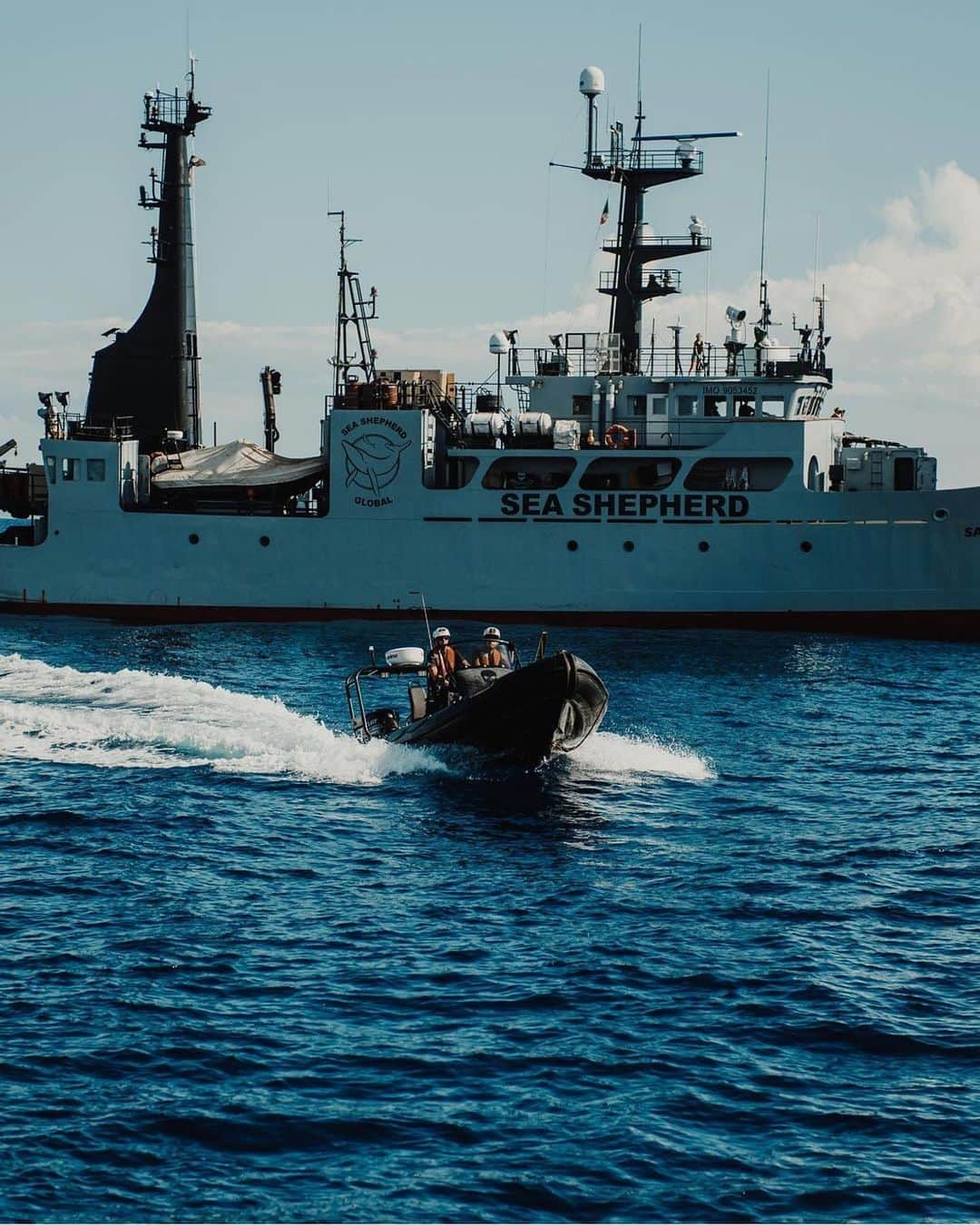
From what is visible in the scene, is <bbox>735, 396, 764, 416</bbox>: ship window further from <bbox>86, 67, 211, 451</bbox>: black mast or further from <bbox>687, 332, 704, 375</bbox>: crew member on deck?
<bbox>86, 67, 211, 451</bbox>: black mast

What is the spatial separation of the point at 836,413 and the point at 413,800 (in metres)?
32.7

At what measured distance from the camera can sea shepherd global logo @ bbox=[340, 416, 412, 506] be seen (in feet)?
166

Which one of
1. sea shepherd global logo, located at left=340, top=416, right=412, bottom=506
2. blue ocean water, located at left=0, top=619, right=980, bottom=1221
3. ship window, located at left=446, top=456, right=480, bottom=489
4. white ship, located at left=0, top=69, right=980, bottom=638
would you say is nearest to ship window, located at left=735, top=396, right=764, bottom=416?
white ship, located at left=0, top=69, right=980, bottom=638

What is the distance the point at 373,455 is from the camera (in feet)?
166

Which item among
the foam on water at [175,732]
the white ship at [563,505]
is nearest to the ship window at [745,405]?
the white ship at [563,505]

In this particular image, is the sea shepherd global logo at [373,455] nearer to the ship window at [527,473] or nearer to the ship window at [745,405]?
the ship window at [527,473]

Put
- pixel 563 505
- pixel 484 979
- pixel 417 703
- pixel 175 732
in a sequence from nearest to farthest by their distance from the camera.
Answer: pixel 484 979, pixel 417 703, pixel 175 732, pixel 563 505

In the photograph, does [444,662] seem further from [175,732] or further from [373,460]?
[373,460]

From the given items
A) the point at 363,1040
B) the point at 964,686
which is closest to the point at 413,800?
the point at 363,1040

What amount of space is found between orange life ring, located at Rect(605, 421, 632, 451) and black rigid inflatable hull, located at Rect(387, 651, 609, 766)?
23.8 metres

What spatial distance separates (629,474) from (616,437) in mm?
1197

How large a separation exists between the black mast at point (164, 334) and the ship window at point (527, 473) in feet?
41.6

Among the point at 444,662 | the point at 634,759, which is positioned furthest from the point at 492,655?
the point at 634,759

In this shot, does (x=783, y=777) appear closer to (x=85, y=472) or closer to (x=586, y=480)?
(x=586, y=480)
